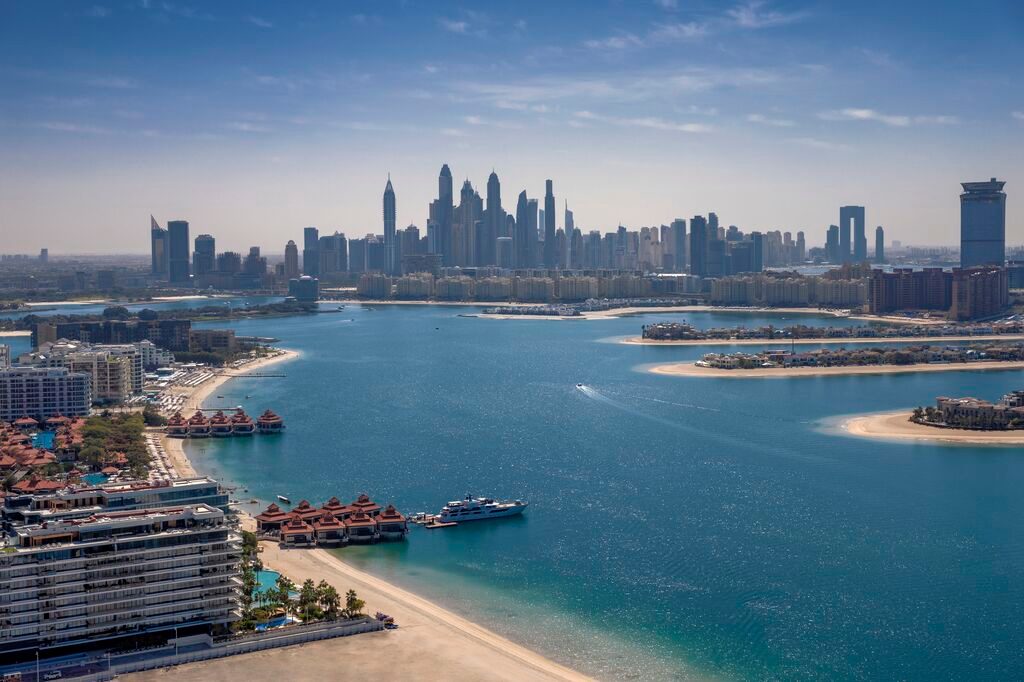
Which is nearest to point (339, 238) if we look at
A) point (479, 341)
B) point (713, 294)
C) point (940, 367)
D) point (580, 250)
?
point (580, 250)

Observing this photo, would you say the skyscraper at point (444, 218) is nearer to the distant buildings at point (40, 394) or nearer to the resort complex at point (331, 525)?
the distant buildings at point (40, 394)

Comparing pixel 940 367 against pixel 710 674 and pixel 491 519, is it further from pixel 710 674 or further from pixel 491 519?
pixel 710 674

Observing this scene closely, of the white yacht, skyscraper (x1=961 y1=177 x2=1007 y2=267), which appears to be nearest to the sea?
the white yacht

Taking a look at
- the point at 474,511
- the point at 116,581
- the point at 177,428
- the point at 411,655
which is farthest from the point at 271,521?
the point at 177,428

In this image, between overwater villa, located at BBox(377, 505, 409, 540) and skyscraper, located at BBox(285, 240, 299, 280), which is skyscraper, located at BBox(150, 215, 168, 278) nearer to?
skyscraper, located at BBox(285, 240, 299, 280)

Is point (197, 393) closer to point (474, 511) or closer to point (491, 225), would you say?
point (474, 511)

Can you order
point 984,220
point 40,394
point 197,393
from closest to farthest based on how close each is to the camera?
point 40,394, point 197,393, point 984,220
